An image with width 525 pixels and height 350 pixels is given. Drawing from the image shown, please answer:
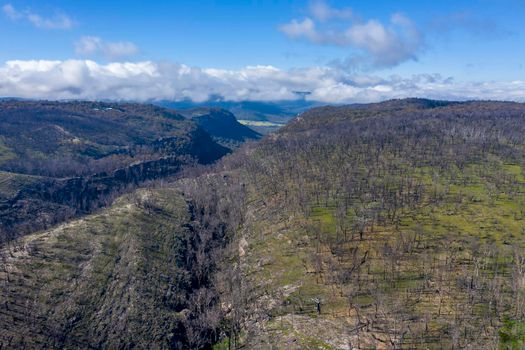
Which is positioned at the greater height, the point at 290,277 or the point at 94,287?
the point at 290,277

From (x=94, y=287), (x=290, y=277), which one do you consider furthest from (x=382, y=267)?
(x=94, y=287)

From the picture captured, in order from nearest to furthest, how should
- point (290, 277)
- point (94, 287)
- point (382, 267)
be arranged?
point (94, 287), point (382, 267), point (290, 277)

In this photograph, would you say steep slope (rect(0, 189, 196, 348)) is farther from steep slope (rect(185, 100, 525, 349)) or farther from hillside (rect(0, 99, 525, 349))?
steep slope (rect(185, 100, 525, 349))

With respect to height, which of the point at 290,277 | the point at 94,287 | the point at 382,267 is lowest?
the point at 94,287

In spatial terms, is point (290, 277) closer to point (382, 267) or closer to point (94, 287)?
point (382, 267)

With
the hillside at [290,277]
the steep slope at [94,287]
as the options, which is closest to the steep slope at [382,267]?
the hillside at [290,277]

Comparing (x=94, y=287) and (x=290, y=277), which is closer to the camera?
Result: (x=94, y=287)

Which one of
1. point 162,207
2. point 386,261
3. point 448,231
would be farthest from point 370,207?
point 162,207

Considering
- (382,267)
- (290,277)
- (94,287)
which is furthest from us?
(290,277)
